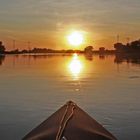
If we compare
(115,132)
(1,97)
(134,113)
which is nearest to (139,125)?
(115,132)

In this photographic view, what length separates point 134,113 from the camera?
1229 centimetres

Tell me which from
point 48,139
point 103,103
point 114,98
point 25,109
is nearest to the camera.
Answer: point 48,139

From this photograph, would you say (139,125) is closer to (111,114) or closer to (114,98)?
(111,114)

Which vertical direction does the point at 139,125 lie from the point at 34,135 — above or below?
below

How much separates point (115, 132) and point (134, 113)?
2730mm

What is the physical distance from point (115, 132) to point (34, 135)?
4.31 metres

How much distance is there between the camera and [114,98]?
15875mm

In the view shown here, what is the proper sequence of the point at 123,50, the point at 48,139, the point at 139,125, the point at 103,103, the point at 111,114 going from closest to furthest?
the point at 48,139, the point at 139,125, the point at 111,114, the point at 103,103, the point at 123,50

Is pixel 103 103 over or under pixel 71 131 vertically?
under

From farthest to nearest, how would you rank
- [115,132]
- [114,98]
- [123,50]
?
[123,50], [114,98], [115,132]

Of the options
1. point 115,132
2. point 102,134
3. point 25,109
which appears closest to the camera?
point 102,134

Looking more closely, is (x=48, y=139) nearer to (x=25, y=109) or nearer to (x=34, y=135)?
(x=34, y=135)

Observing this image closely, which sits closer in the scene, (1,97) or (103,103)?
(103,103)

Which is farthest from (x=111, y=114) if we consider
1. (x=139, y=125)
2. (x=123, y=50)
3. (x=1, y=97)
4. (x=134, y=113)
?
(x=123, y=50)
